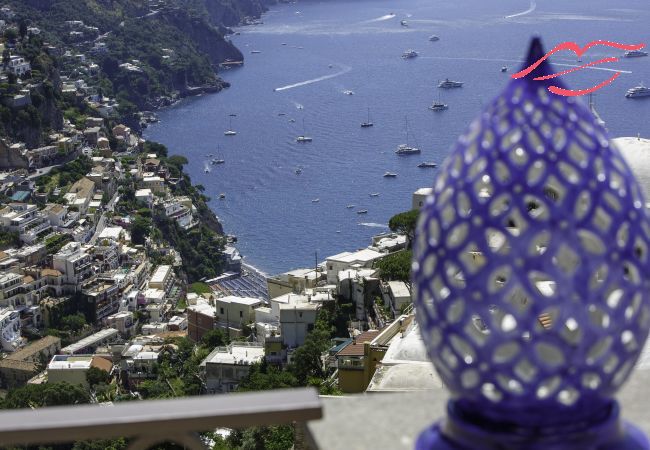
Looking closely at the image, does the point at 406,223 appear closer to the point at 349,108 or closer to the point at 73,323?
the point at 73,323

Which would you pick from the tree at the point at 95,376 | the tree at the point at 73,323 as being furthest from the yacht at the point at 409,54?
the tree at the point at 95,376

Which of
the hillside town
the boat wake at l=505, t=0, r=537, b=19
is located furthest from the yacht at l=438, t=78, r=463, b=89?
the boat wake at l=505, t=0, r=537, b=19

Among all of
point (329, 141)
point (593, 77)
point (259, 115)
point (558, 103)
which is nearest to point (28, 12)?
point (259, 115)

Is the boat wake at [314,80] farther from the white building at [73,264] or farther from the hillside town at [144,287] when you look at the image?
the white building at [73,264]

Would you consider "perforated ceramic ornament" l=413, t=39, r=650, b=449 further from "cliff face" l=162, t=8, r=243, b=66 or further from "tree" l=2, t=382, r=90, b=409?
"cliff face" l=162, t=8, r=243, b=66

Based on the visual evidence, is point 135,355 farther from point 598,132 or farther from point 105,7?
point 105,7
